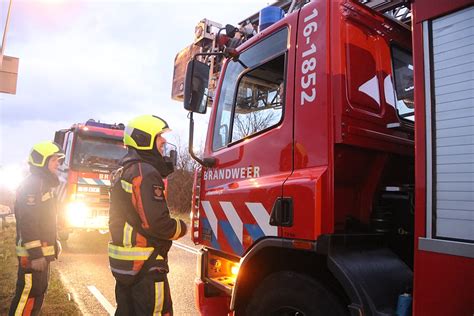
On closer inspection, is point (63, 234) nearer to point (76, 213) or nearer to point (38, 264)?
point (76, 213)

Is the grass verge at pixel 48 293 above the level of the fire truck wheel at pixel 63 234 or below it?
below

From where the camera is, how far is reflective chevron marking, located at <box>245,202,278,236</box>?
2371 millimetres

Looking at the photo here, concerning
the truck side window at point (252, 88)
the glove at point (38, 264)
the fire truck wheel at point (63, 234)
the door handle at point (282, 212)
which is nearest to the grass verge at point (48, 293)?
the glove at point (38, 264)

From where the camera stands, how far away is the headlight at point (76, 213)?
8344 millimetres

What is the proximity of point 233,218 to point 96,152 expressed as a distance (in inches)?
279

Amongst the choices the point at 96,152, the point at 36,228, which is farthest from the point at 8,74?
the point at 36,228

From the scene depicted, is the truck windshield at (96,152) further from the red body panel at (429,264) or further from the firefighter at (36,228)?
the red body panel at (429,264)

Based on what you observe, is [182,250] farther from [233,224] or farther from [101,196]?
[233,224]

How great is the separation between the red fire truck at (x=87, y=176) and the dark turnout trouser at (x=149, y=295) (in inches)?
254

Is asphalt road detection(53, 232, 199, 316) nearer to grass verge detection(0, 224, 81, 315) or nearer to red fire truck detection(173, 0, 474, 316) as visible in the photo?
grass verge detection(0, 224, 81, 315)

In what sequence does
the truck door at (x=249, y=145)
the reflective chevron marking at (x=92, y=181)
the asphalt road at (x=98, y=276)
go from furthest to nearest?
the reflective chevron marking at (x=92, y=181)
the asphalt road at (x=98, y=276)
the truck door at (x=249, y=145)

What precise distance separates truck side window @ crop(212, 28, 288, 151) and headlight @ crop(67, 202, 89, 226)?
20.2 feet

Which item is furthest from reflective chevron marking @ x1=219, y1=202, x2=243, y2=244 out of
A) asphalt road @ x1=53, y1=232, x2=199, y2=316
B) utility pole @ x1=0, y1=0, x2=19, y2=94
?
utility pole @ x1=0, y1=0, x2=19, y2=94

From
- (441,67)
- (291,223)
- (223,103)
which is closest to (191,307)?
(223,103)
